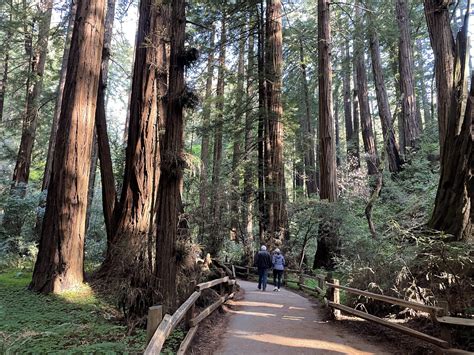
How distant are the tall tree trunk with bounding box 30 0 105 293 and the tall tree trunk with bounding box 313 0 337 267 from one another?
927cm

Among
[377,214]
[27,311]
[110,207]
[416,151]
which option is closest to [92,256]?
[110,207]

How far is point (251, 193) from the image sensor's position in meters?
19.2

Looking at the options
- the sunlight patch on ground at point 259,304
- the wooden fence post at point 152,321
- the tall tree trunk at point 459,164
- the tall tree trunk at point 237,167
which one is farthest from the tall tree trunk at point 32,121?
the tall tree trunk at point 459,164

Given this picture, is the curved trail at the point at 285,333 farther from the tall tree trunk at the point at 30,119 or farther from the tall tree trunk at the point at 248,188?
the tall tree trunk at the point at 30,119

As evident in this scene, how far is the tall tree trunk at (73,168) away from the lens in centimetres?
909

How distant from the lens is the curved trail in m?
6.49

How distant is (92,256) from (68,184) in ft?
20.3

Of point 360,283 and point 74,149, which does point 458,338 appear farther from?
point 74,149

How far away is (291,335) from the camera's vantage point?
7.47 m

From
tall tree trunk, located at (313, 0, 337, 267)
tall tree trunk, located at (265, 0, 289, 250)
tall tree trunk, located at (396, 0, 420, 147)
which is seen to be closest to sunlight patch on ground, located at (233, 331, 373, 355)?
tall tree trunk, located at (313, 0, 337, 267)

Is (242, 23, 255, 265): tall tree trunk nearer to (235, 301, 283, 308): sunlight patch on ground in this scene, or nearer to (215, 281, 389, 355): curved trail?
(235, 301, 283, 308): sunlight patch on ground

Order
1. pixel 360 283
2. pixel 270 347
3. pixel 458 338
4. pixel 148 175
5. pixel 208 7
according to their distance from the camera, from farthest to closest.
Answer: pixel 208 7 < pixel 148 175 < pixel 360 283 < pixel 270 347 < pixel 458 338

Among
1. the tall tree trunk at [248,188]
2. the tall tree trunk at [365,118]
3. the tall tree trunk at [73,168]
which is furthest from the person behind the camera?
the tall tree trunk at [365,118]

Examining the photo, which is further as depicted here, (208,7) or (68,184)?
(208,7)
